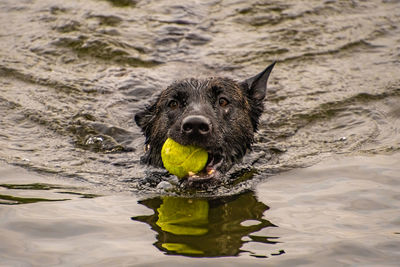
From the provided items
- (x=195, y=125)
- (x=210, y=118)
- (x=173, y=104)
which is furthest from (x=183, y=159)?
(x=173, y=104)

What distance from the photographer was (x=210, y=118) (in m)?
6.65

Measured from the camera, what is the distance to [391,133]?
7.99m

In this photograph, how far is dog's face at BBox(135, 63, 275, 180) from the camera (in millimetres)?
6277

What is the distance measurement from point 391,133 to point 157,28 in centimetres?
508

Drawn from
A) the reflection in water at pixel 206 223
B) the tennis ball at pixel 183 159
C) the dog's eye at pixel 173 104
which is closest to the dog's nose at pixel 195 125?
the tennis ball at pixel 183 159

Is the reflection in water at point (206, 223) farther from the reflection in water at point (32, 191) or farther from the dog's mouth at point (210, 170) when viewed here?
the reflection in water at point (32, 191)

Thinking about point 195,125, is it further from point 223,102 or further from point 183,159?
point 223,102

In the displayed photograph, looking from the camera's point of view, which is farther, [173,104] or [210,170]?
[173,104]

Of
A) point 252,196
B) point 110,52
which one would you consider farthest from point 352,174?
point 110,52

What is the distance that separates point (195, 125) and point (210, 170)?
22.6 inches

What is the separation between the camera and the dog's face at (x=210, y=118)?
247 inches

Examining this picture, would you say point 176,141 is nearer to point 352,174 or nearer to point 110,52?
point 352,174

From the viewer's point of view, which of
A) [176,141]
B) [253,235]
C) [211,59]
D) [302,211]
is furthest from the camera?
[211,59]

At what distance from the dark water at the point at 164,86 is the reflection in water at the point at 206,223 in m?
0.02
